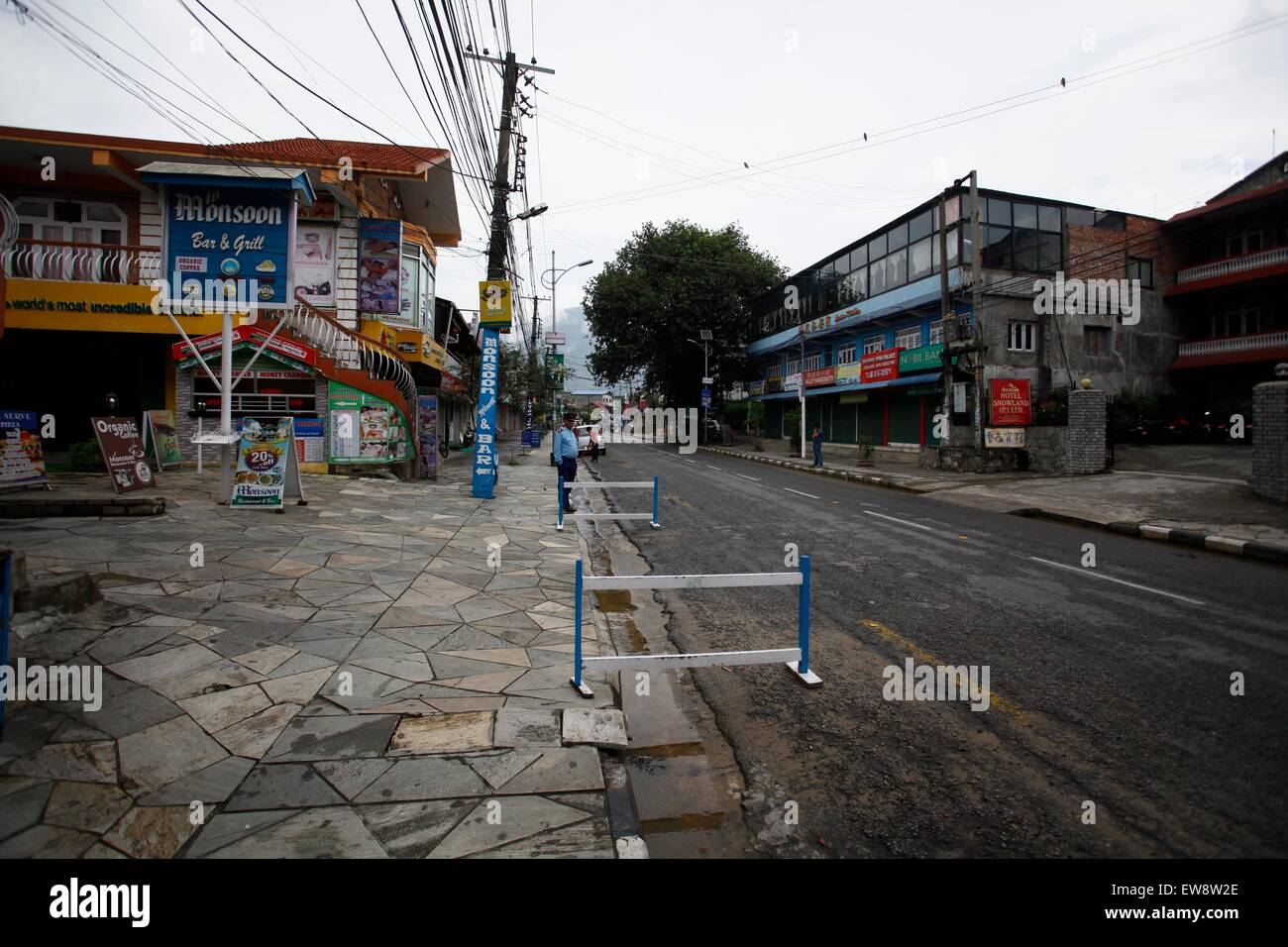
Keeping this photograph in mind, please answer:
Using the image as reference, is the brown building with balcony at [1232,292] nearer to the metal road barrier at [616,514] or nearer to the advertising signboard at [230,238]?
the metal road barrier at [616,514]

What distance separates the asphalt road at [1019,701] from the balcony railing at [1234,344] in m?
22.4

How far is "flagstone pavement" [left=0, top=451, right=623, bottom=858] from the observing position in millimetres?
2701

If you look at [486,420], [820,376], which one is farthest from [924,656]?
[820,376]

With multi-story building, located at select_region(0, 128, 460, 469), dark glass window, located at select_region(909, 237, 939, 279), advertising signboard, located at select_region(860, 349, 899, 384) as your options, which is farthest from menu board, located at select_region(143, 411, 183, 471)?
dark glass window, located at select_region(909, 237, 939, 279)

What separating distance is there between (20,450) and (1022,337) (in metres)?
27.8

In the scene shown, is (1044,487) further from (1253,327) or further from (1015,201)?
(1253,327)

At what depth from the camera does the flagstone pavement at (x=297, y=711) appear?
8.86 feet

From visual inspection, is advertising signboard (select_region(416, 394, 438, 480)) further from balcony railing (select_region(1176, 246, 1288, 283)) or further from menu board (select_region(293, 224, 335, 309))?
balcony railing (select_region(1176, 246, 1288, 283))

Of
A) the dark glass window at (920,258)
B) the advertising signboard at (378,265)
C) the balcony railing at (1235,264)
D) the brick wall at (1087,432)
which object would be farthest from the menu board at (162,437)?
the balcony railing at (1235,264)

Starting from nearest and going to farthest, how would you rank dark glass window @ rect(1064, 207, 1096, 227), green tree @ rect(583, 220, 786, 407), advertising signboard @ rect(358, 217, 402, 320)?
advertising signboard @ rect(358, 217, 402, 320) → dark glass window @ rect(1064, 207, 1096, 227) → green tree @ rect(583, 220, 786, 407)

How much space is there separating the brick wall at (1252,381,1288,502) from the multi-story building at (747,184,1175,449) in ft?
30.0

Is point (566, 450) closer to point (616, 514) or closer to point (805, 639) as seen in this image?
point (616, 514)

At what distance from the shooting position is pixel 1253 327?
2612 centimetres

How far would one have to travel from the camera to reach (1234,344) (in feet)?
82.7
